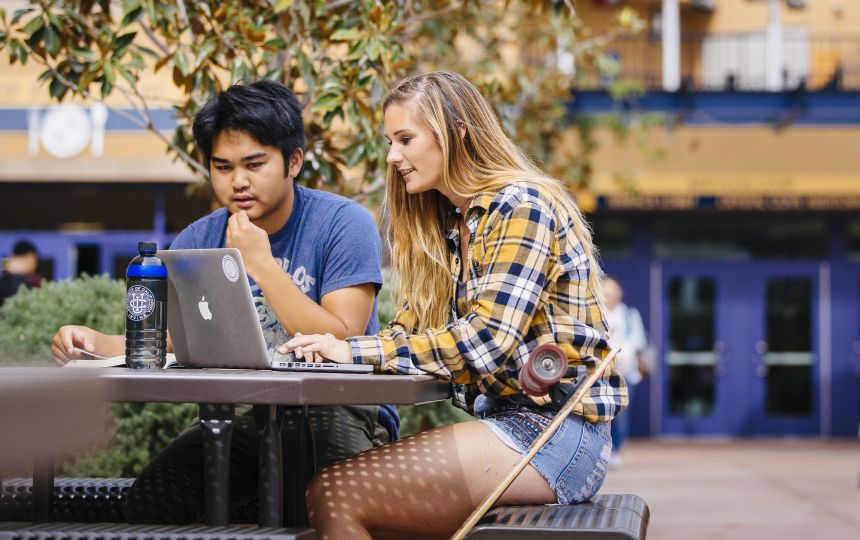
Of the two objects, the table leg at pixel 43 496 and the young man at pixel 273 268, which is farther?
the young man at pixel 273 268

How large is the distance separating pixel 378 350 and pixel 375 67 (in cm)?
355

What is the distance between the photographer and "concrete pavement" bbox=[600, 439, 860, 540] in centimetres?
853

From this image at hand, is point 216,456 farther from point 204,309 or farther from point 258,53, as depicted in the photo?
point 258,53

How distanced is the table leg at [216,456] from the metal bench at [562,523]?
54cm

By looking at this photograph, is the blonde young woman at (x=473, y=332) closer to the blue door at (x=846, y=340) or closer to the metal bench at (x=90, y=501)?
the metal bench at (x=90, y=501)

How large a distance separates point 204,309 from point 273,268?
0.37 m

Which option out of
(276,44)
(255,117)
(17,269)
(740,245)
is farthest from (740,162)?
(255,117)

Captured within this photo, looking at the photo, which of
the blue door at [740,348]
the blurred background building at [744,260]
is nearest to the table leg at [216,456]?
the blurred background building at [744,260]

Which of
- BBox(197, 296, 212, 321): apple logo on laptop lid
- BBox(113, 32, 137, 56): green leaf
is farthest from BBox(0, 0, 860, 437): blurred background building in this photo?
BBox(197, 296, 212, 321): apple logo on laptop lid

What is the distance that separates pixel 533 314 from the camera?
2996 millimetres

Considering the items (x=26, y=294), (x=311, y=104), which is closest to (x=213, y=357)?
(x=311, y=104)

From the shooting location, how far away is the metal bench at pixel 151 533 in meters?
2.51

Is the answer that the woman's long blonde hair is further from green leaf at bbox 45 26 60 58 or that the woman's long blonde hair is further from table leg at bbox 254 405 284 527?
green leaf at bbox 45 26 60 58

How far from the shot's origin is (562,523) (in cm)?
275
